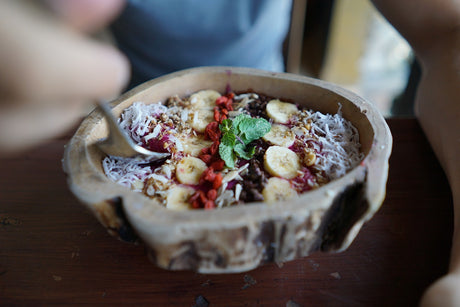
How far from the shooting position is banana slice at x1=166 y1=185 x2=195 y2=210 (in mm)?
A: 1469

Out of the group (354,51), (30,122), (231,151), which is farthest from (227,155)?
(354,51)

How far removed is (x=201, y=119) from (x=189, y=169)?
0.40 metres

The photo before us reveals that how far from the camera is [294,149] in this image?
1739 mm

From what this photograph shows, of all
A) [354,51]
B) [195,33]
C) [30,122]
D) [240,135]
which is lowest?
[354,51]

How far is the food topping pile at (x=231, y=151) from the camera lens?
5.00 feet

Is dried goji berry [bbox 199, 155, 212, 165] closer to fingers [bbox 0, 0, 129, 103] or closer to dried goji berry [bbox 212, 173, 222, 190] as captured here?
dried goji berry [bbox 212, 173, 222, 190]

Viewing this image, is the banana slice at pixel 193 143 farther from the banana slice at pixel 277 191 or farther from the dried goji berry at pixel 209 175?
the banana slice at pixel 277 191

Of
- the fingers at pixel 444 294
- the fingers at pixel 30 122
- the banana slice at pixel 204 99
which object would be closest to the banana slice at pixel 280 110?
the banana slice at pixel 204 99

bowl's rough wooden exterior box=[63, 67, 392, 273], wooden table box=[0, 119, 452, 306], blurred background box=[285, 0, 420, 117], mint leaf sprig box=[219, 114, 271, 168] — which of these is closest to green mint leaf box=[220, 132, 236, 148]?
mint leaf sprig box=[219, 114, 271, 168]

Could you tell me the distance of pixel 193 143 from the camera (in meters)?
1.83

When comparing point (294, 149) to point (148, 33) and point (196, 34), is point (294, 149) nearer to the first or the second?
point (196, 34)

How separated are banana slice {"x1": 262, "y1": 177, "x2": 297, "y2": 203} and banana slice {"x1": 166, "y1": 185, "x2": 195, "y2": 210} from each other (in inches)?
13.9

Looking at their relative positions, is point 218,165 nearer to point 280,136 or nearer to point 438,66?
point 280,136

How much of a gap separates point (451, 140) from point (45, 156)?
2.40 metres
